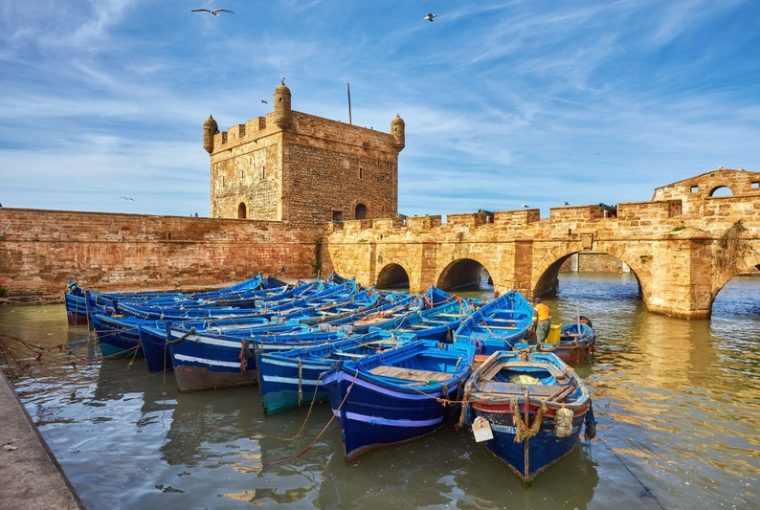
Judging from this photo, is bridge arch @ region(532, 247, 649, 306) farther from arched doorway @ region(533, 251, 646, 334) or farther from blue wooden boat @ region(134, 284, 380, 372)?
blue wooden boat @ region(134, 284, 380, 372)

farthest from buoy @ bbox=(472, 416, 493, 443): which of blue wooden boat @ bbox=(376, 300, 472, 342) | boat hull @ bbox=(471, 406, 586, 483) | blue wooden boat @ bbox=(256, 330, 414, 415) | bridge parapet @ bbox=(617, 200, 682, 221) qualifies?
bridge parapet @ bbox=(617, 200, 682, 221)

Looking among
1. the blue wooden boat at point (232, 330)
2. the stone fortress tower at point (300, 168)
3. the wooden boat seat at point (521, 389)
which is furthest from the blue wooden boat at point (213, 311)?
the stone fortress tower at point (300, 168)

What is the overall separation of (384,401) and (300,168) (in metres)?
22.7

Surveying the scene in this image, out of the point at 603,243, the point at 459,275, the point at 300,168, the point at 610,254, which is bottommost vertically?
the point at 459,275

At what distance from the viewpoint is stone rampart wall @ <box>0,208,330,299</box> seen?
20.6 metres

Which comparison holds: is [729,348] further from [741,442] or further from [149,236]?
[149,236]

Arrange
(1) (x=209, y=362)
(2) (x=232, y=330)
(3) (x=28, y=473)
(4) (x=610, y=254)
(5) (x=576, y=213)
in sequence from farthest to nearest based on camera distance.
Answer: (5) (x=576, y=213) → (4) (x=610, y=254) → (2) (x=232, y=330) → (1) (x=209, y=362) → (3) (x=28, y=473)

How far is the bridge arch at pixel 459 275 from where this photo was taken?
23156 millimetres

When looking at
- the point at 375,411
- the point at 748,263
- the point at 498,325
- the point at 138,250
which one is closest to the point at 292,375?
the point at 375,411

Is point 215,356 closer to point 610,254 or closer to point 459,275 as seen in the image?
point 610,254

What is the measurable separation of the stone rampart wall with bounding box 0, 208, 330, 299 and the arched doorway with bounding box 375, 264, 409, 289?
13.5 ft

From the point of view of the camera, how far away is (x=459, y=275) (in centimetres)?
2689

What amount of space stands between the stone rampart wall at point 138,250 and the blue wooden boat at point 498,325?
16154 mm

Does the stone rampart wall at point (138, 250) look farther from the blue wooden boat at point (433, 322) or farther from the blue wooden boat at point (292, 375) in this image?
the blue wooden boat at point (292, 375)
